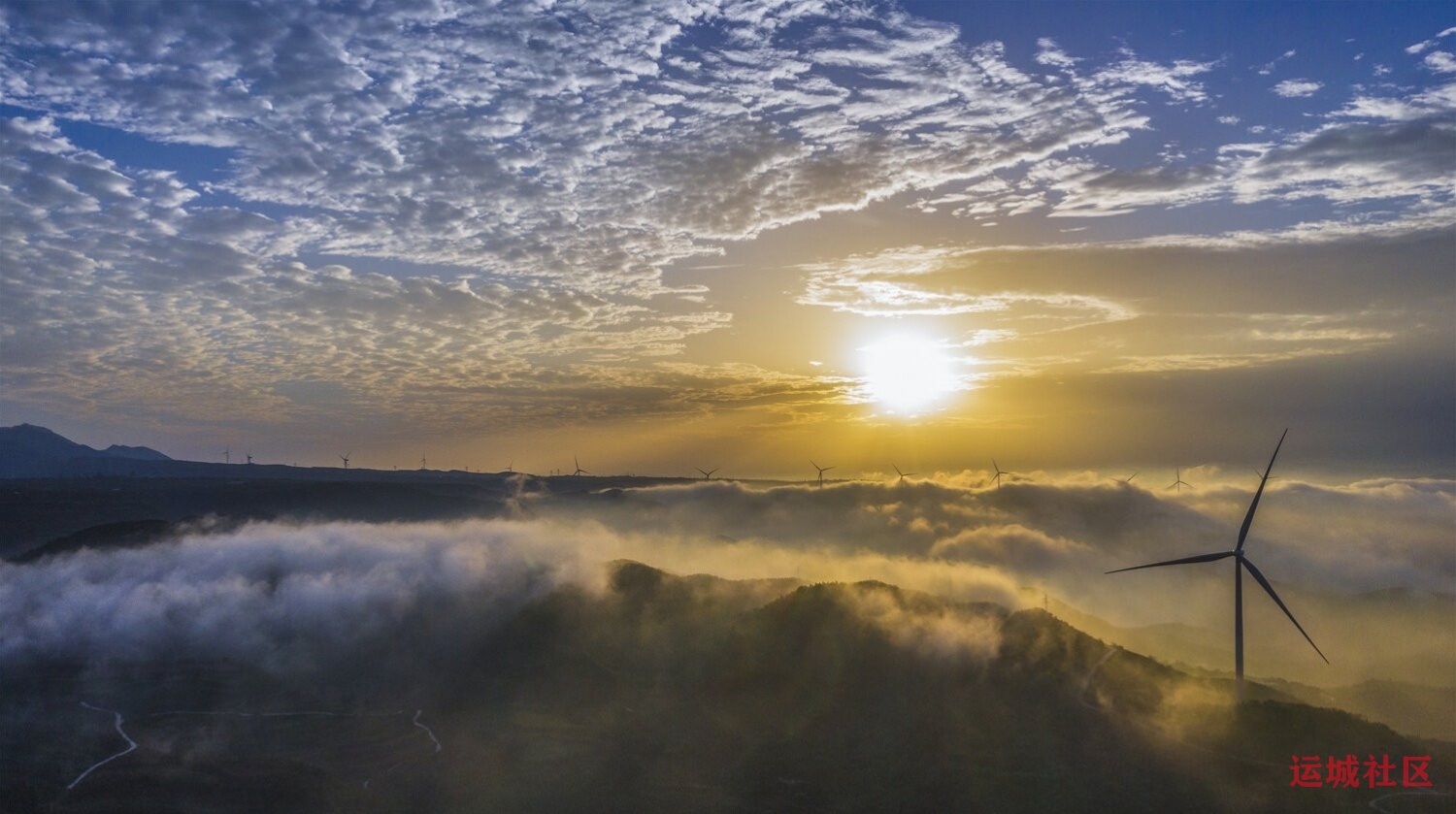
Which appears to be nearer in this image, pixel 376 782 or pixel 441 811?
pixel 441 811

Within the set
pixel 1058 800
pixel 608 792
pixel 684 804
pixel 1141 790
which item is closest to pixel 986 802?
pixel 1058 800

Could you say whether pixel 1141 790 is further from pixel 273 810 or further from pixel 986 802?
pixel 273 810

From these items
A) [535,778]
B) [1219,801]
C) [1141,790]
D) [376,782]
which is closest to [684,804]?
[535,778]

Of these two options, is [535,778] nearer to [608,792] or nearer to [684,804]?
[608,792]

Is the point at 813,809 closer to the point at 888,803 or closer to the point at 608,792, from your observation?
the point at 888,803

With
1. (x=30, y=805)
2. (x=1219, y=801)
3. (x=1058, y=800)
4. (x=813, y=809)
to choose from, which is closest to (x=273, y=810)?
(x=30, y=805)

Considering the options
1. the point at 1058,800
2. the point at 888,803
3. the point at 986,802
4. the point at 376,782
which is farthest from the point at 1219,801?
the point at 376,782

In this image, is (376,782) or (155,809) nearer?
(155,809)
